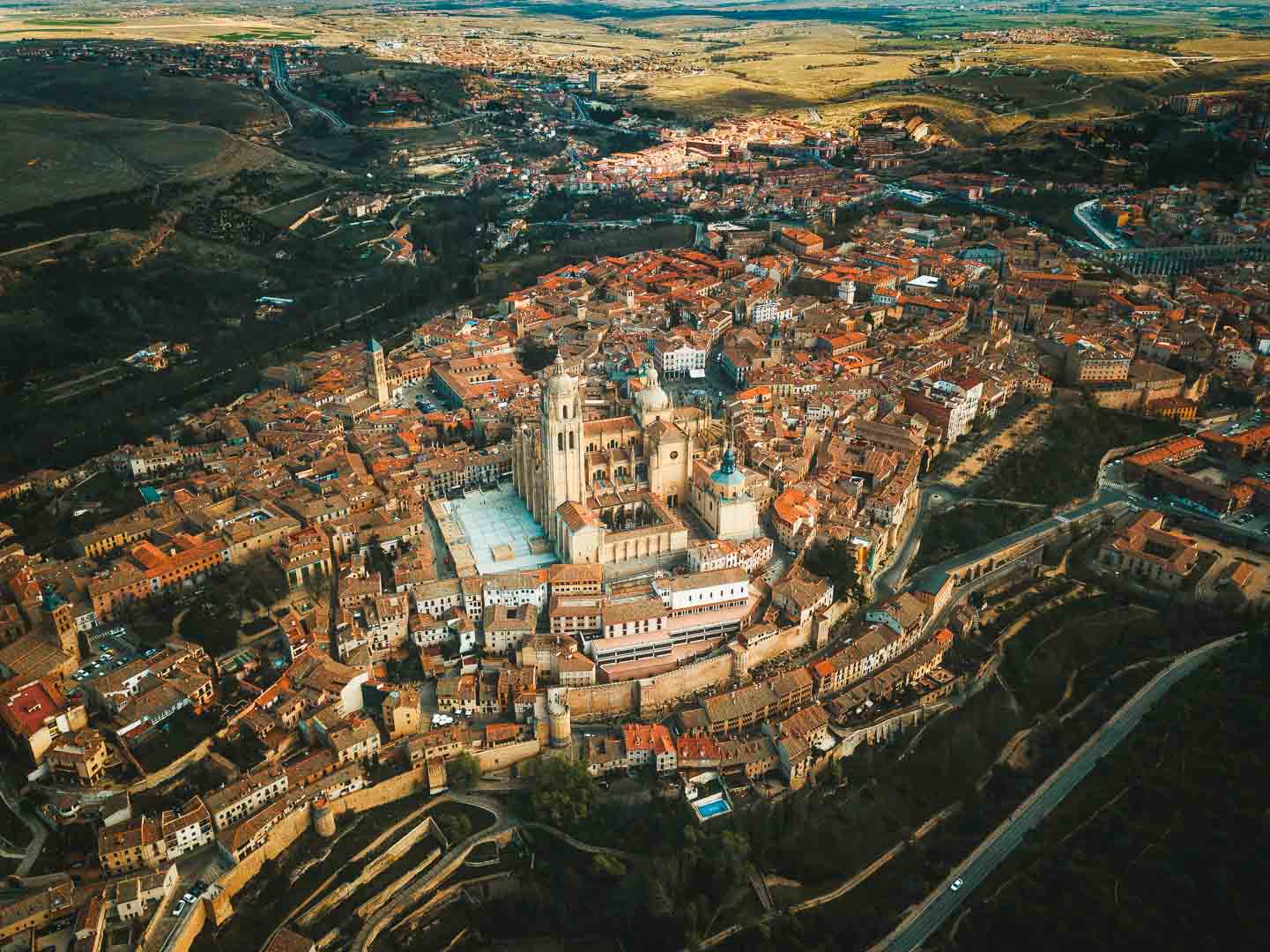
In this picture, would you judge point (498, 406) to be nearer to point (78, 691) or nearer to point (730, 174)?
point (78, 691)

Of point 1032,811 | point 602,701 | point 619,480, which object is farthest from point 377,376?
point 1032,811

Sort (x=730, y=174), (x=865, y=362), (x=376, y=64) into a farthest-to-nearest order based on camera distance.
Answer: (x=376, y=64)
(x=730, y=174)
(x=865, y=362)

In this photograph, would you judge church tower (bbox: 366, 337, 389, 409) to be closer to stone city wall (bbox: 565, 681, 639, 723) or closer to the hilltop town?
the hilltop town

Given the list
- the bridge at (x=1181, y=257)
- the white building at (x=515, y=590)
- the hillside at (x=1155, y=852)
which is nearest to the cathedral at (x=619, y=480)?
the white building at (x=515, y=590)

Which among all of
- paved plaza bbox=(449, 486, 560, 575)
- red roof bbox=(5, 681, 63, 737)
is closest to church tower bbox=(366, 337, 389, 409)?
paved plaza bbox=(449, 486, 560, 575)

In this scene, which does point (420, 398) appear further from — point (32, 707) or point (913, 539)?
point (913, 539)

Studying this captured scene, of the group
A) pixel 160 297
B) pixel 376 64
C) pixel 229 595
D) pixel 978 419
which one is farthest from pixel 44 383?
pixel 376 64
